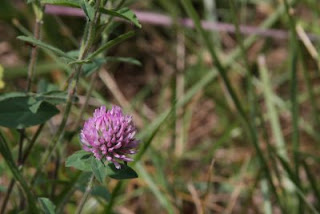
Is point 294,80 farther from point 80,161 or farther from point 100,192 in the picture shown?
point 80,161

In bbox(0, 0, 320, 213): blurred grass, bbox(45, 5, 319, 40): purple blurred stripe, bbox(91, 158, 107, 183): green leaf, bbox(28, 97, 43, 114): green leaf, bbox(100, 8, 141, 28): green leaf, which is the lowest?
bbox(0, 0, 320, 213): blurred grass

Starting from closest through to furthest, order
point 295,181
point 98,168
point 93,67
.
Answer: point 98,168
point 93,67
point 295,181

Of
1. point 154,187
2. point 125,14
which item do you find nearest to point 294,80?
point 154,187

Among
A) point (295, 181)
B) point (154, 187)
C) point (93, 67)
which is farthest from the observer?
point (154, 187)

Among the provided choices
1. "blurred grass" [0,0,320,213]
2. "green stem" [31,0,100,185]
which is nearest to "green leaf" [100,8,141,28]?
"green stem" [31,0,100,185]

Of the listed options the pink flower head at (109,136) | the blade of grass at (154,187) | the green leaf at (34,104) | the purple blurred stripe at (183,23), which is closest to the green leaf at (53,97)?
the green leaf at (34,104)

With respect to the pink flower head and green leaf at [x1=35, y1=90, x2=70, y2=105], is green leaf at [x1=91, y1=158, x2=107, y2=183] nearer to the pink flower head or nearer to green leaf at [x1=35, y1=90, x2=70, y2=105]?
the pink flower head

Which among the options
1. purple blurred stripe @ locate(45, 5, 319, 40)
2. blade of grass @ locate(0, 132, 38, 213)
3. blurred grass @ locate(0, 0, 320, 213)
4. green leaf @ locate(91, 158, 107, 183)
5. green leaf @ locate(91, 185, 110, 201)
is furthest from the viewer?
purple blurred stripe @ locate(45, 5, 319, 40)
